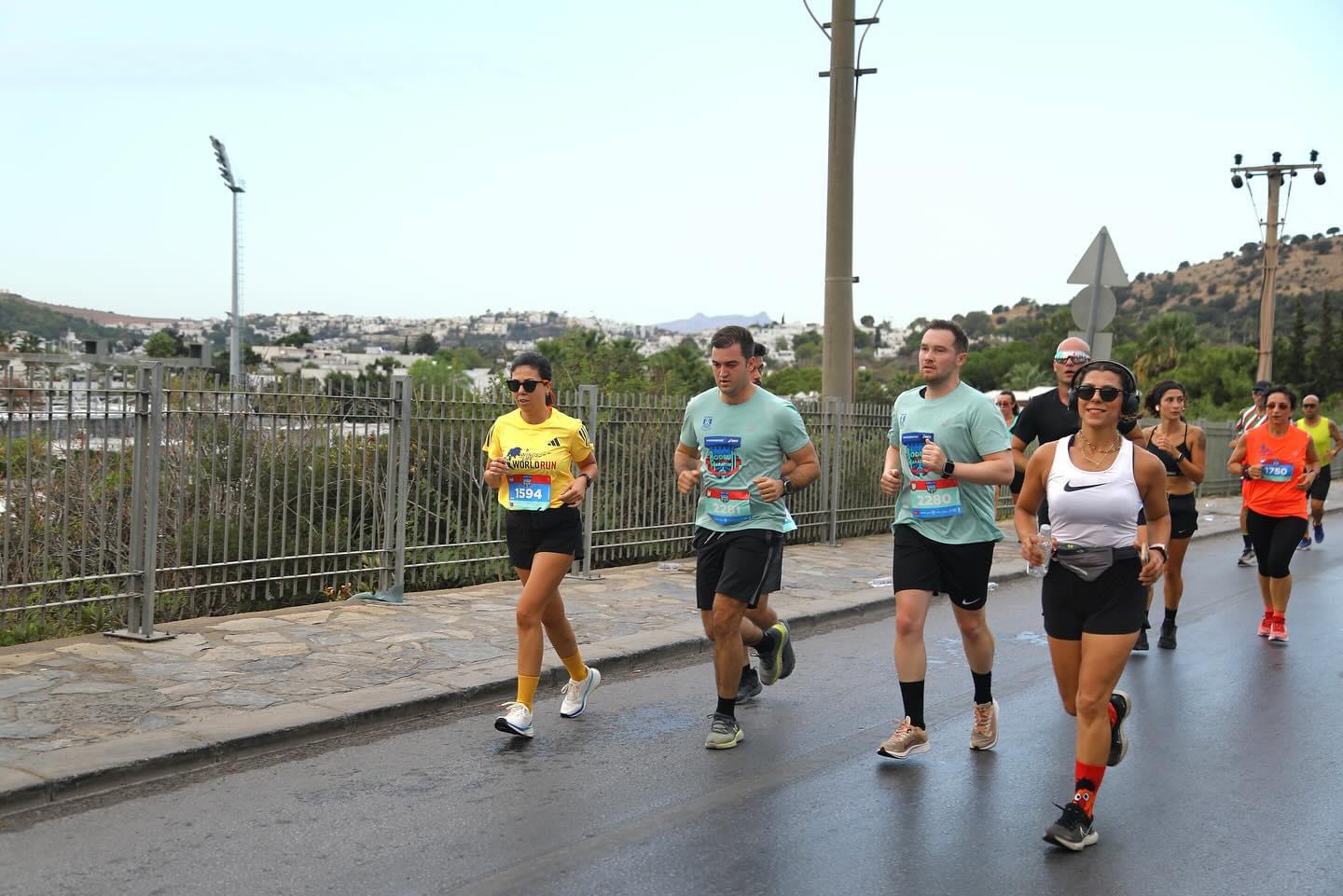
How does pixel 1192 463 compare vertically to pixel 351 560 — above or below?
above

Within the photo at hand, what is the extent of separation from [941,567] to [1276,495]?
15.7 ft

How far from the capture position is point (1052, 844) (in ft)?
16.1

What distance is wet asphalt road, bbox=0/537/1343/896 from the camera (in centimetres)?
451

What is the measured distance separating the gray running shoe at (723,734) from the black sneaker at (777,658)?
75cm

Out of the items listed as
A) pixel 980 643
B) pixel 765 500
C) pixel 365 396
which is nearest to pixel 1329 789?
pixel 980 643

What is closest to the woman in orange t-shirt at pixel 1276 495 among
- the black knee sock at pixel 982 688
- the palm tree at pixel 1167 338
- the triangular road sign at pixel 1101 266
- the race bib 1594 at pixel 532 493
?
the triangular road sign at pixel 1101 266

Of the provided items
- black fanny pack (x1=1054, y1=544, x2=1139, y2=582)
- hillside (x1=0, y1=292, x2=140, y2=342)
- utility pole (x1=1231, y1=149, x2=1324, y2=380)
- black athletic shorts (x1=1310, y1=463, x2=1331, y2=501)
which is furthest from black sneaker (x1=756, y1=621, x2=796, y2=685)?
hillside (x1=0, y1=292, x2=140, y2=342)

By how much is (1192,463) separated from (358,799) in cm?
589

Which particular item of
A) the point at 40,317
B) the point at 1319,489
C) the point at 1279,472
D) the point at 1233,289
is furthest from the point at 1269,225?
the point at 1233,289

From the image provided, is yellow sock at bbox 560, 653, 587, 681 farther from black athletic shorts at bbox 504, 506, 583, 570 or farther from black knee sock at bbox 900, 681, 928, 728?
black knee sock at bbox 900, 681, 928, 728

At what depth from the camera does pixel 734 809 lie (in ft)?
17.4

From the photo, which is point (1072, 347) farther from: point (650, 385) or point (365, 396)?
point (650, 385)

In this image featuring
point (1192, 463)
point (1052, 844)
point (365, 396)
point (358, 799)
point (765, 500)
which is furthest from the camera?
point (365, 396)

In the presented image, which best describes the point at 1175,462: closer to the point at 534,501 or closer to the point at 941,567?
the point at 941,567
